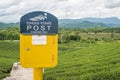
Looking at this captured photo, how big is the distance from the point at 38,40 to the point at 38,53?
0.17m

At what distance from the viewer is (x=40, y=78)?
4395 mm

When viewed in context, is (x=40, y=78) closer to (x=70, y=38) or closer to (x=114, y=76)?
(x=114, y=76)

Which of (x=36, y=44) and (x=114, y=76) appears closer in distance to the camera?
(x=36, y=44)

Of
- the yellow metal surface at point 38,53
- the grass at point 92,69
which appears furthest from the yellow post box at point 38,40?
the grass at point 92,69

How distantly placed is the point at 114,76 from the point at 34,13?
7.36m

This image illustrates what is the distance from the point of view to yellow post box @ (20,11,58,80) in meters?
4.35

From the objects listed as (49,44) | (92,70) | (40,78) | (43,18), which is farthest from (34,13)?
(92,70)

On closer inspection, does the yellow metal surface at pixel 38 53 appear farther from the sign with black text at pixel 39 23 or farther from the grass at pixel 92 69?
the grass at pixel 92 69

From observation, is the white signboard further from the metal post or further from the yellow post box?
the metal post

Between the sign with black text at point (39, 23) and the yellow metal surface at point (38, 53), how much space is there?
8 centimetres

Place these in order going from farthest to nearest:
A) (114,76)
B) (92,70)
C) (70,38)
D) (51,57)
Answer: (70,38)
(92,70)
(114,76)
(51,57)

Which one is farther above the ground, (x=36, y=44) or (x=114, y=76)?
(x=36, y=44)

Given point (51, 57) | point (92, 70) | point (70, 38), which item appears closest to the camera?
point (51, 57)

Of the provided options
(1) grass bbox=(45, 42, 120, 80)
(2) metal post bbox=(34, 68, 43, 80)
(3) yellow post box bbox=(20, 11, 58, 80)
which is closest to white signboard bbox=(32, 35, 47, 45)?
(3) yellow post box bbox=(20, 11, 58, 80)
